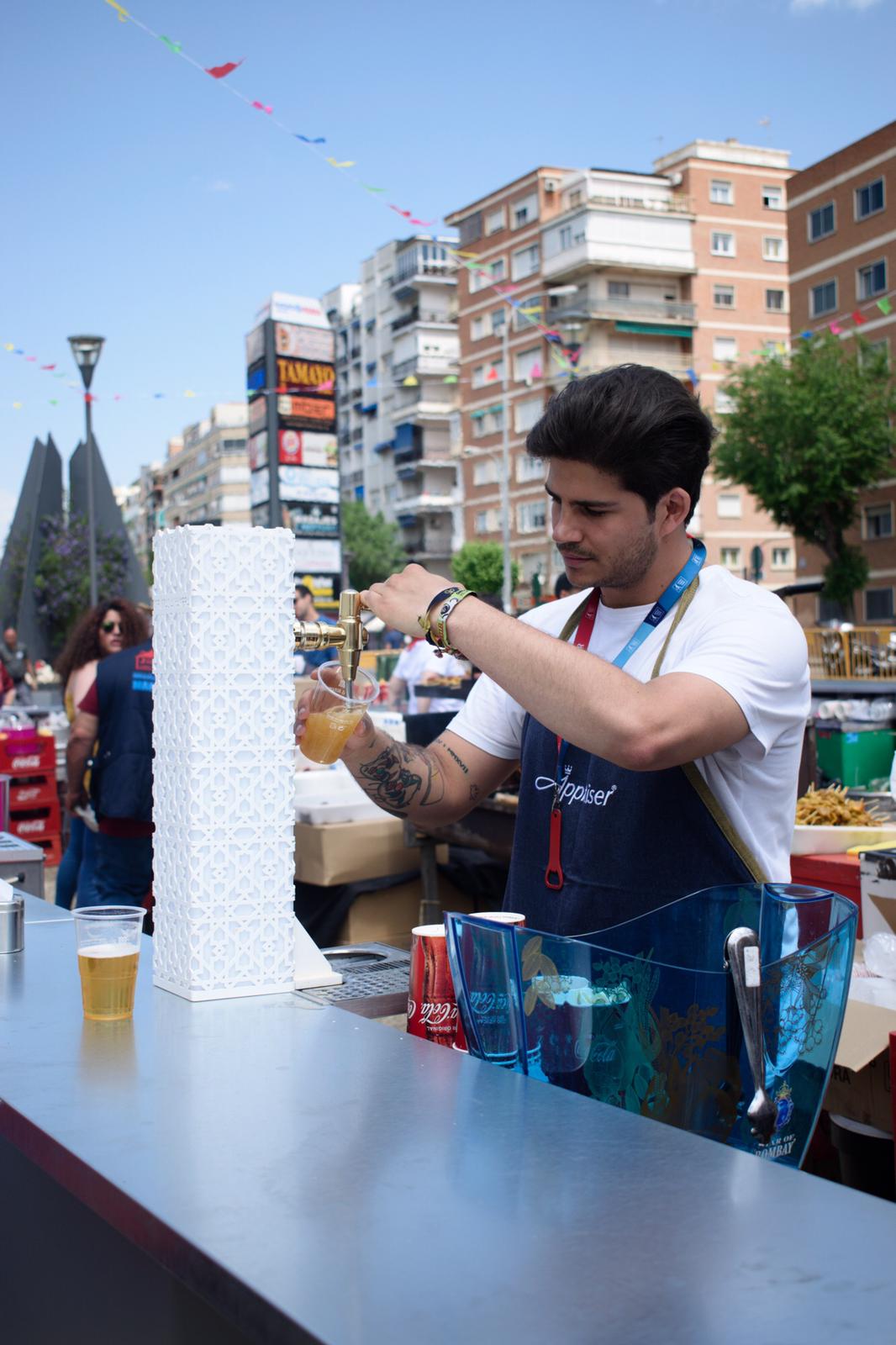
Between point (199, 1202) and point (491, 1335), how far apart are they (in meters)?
0.33

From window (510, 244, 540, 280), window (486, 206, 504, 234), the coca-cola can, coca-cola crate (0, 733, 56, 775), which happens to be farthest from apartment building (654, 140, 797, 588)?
the coca-cola can

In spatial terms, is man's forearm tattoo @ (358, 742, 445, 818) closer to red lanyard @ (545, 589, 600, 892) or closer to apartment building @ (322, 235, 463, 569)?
red lanyard @ (545, 589, 600, 892)

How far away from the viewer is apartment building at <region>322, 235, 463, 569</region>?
65562mm

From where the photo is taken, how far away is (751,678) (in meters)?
1.69

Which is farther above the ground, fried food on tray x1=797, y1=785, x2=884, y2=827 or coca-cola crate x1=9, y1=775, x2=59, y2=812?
fried food on tray x1=797, y1=785, x2=884, y2=827

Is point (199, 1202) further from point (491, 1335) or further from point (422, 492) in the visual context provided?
point (422, 492)

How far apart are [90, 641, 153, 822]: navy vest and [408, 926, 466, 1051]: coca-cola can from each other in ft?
11.7

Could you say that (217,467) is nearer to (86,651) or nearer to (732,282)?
(732,282)

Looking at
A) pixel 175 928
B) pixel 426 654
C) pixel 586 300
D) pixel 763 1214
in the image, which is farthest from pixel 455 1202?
pixel 586 300

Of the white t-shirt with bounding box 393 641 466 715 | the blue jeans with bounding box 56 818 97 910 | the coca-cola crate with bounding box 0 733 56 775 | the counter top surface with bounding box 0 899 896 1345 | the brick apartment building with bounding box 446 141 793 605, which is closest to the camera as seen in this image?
the counter top surface with bounding box 0 899 896 1345

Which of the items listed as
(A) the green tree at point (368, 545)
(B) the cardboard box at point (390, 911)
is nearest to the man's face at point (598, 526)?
(B) the cardboard box at point (390, 911)

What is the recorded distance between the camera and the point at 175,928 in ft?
5.48

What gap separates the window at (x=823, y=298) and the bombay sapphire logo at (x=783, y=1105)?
42.0 metres

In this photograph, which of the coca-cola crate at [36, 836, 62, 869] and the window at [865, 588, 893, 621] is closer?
the coca-cola crate at [36, 836, 62, 869]
